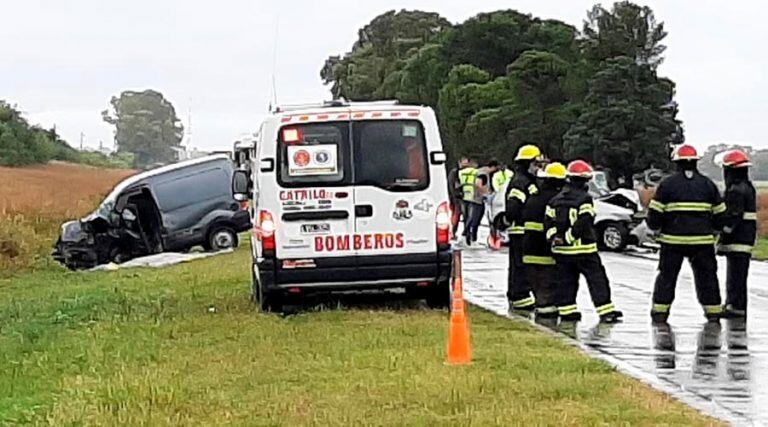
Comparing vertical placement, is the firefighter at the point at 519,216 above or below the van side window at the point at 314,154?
below

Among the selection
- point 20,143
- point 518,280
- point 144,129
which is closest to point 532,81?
point 20,143

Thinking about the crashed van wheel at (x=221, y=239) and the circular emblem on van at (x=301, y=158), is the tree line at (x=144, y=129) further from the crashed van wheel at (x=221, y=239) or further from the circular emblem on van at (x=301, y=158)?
the circular emblem on van at (x=301, y=158)

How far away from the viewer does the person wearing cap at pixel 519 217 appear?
15.2 metres

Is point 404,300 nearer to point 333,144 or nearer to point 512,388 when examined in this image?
point 333,144

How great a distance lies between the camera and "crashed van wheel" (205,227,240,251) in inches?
1185

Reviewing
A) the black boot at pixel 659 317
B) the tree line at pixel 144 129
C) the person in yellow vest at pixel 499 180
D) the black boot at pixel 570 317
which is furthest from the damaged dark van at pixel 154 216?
the tree line at pixel 144 129

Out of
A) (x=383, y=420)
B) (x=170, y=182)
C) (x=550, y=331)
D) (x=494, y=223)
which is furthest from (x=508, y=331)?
(x=170, y=182)

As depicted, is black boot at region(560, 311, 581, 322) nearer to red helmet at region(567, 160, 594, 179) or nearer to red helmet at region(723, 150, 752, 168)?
red helmet at region(567, 160, 594, 179)

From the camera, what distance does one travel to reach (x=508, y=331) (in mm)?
13039

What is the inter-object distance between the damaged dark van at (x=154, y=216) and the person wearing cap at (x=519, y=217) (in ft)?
46.8

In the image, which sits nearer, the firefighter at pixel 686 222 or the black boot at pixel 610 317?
the firefighter at pixel 686 222

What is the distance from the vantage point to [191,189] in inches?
1155

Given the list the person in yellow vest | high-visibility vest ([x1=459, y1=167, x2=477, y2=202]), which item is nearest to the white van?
the person in yellow vest

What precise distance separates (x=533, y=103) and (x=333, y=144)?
5424cm
